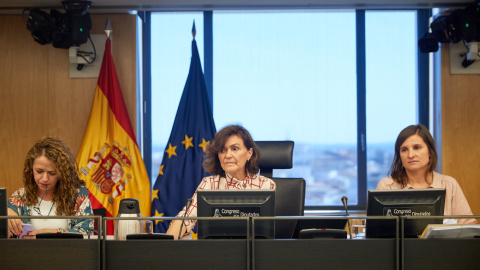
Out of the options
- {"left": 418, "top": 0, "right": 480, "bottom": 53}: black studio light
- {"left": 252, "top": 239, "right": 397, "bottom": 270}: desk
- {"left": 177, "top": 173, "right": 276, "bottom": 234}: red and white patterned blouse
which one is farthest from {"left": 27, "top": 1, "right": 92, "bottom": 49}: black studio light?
{"left": 252, "top": 239, "right": 397, "bottom": 270}: desk

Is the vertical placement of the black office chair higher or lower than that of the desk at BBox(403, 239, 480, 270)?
higher

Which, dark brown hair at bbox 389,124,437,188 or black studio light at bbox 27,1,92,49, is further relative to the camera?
black studio light at bbox 27,1,92,49

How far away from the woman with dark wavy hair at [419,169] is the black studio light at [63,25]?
Answer: 2.82 meters

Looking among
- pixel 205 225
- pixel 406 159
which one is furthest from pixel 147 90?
pixel 205 225

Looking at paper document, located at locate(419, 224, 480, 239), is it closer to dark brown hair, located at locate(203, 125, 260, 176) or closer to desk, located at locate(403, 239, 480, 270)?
desk, located at locate(403, 239, 480, 270)

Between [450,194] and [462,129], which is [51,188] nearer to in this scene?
[450,194]

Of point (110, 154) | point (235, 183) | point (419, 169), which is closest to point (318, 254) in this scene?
point (235, 183)

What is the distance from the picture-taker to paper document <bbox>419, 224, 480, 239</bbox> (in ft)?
8.28

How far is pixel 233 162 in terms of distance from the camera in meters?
3.63

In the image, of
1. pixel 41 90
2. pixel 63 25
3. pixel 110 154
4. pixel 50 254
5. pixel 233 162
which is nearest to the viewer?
pixel 50 254

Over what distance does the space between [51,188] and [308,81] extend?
304 cm

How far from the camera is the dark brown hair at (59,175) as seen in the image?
10.5 feet

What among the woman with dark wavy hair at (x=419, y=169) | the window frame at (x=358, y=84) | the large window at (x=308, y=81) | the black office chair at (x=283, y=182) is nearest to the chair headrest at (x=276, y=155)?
the black office chair at (x=283, y=182)

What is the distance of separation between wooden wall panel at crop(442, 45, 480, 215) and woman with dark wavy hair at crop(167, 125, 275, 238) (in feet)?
8.22
